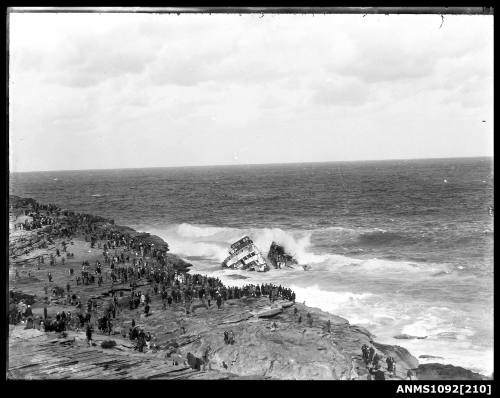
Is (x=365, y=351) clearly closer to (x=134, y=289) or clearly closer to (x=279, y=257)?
(x=279, y=257)

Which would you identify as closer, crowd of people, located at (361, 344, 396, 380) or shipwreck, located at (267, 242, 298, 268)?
crowd of people, located at (361, 344, 396, 380)

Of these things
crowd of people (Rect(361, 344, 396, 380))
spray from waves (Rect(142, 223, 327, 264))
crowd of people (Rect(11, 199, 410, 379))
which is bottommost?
crowd of people (Rect(361, 344, 396, 380))

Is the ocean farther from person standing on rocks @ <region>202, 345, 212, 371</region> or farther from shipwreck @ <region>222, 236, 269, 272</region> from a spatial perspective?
person standing on rocks @ <region>202, 345, 212, 371</region>

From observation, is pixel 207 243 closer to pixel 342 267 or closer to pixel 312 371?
pixel 342 267

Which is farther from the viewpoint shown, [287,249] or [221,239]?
[221,239]

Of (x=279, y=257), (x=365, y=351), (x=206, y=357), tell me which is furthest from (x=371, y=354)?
(x=279, y=257)

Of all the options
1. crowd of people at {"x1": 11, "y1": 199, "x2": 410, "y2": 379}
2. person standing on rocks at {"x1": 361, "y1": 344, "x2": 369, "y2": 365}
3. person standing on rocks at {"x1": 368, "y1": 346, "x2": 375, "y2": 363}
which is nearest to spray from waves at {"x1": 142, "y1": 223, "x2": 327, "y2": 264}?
crowd of people at {"x1": 11, "y1": 199, "x2": 410, "y2": 379}
